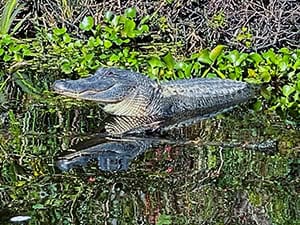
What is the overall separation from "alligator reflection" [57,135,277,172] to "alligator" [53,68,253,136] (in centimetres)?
15

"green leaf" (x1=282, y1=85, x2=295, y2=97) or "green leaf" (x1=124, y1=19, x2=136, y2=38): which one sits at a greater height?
"green leaf" (x1=282, y1=85, x2=295, y2=97)

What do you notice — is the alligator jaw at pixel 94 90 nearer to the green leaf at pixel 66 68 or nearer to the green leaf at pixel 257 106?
the green leaf at pixel 257 106

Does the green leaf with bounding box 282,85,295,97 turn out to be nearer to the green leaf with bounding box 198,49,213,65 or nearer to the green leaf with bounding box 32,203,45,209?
the green leaf with bounding box 198,49,213,65

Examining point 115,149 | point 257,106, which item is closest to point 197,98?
point 257,106

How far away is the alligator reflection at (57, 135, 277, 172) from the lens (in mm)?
3273

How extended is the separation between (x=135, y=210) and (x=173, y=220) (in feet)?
0.55

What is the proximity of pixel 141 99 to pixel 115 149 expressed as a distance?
0.65 metres

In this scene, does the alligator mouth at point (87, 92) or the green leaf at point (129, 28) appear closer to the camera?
the alligator mouth at point (87, 92)

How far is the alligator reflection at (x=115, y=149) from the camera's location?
10.7 ft

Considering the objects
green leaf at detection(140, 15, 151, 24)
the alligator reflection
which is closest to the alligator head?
the alligator reflection

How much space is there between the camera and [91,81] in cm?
402

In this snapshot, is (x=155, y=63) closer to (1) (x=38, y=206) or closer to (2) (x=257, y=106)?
(2) (x=257, y=106)

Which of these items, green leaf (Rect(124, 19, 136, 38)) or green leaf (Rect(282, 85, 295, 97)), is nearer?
green leaf (Rect(282, 85, 295, 97))

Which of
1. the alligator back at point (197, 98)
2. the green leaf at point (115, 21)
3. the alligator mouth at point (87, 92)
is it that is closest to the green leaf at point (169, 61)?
the alligator back at point (197, 98)
